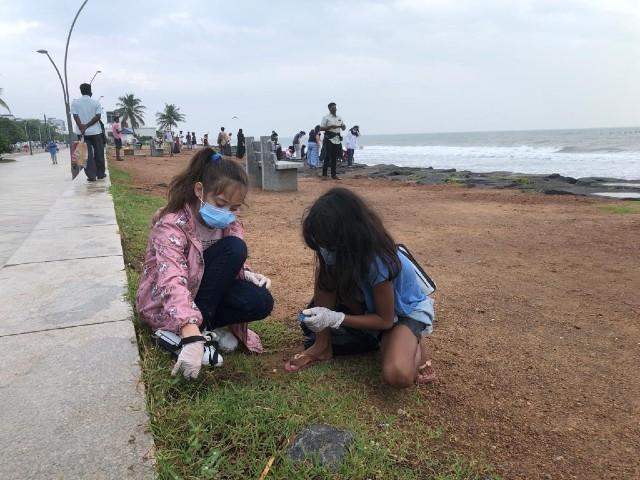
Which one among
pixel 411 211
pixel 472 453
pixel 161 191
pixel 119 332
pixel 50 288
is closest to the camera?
pixel 472 453

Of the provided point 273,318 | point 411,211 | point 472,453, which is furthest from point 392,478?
point 411,211

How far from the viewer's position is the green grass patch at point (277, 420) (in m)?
1.56

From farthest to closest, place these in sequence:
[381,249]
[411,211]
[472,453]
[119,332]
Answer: [411,211], [119,332], [381,249], [472,453]

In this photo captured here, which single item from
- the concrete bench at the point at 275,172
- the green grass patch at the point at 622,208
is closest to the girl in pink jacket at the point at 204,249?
the green grass patch at the point at 622,208

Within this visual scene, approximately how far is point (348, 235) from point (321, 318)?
0.37m

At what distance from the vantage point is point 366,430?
1787mm

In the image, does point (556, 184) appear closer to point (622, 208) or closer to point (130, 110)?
point (622, 208)

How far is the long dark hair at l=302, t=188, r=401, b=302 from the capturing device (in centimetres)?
204

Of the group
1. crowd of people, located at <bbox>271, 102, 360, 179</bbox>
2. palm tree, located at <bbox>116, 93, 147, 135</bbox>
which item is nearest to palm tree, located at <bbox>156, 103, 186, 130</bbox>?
palm tree, located at <bbox>116, 93, 147, 135</bbox>

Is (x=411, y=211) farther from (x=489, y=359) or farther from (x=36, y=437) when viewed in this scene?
(x=36, y=437)

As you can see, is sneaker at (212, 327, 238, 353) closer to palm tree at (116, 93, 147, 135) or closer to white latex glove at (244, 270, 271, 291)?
white latex glove at (244, 270, 271, 291)

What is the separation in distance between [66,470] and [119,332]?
2.98ft

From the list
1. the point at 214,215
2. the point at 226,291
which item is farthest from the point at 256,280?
the point at 214,215

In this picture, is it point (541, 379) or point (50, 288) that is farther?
point (50, 288)
